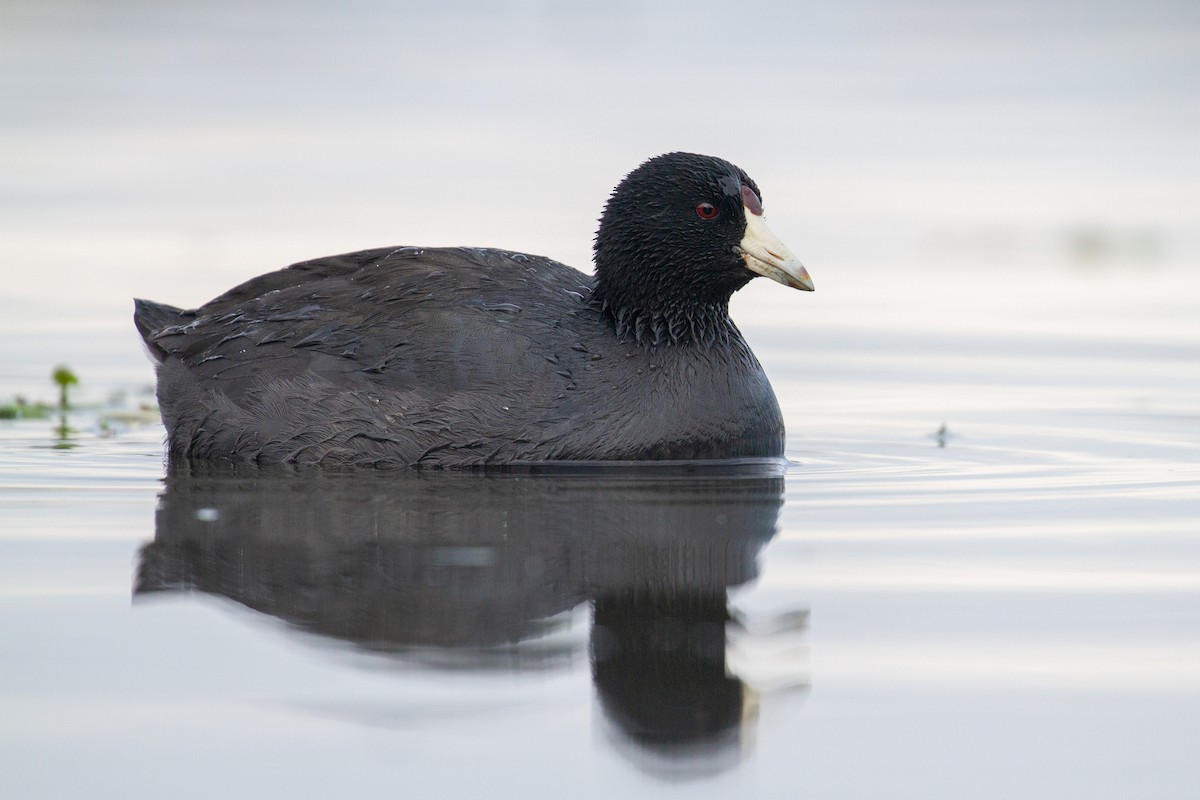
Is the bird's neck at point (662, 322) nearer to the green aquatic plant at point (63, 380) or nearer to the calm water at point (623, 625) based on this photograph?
the calm water at point (623, 625)

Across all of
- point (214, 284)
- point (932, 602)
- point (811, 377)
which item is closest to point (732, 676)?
point (932, 602)

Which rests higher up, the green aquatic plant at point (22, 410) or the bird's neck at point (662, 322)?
the bird's neck at point (662, 322)

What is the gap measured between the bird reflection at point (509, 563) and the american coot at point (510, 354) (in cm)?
21

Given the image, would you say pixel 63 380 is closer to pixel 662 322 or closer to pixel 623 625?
pixel 662 322

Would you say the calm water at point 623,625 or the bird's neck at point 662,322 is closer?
the calm water at point 623,625

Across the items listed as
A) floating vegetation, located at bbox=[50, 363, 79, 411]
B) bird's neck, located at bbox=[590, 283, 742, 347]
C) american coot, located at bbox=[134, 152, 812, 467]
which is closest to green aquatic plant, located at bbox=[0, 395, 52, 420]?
floating vegetation, located at bbox=[50, 363, 79, 411]

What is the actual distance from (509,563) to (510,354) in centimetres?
208

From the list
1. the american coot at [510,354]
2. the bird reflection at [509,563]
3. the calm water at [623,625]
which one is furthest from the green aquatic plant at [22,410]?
the bird reflection at [509,563]

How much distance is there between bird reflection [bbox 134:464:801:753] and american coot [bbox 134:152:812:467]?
8.2 inches

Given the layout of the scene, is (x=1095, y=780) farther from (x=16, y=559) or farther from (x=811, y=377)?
(x=811, y=377)

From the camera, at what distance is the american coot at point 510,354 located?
7.63m

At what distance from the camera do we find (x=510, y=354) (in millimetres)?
7629

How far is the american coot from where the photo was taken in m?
7.63

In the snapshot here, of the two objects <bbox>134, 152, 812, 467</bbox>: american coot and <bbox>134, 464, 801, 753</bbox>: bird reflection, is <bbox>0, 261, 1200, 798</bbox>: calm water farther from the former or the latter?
<bbox>134, 152, 812, 467</bbox>: american coot
